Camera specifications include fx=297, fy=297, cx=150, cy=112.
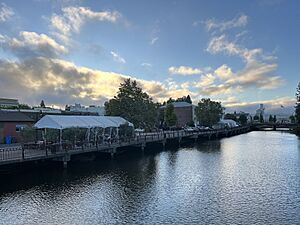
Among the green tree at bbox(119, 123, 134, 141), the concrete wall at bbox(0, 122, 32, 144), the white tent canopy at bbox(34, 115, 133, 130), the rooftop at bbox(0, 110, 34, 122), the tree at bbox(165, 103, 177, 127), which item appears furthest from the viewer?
the tree at bbox(165, 103, 177, 127)

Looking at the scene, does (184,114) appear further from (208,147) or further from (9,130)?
(9,130)

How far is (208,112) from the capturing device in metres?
110

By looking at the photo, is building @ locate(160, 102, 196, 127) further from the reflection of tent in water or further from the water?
the water

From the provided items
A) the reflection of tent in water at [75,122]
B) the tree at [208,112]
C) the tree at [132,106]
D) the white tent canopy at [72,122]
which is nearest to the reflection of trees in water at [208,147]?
the tree at [132,106]

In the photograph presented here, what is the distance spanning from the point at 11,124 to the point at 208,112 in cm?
7782

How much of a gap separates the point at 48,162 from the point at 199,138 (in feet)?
187

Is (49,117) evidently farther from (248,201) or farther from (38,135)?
(248,201)

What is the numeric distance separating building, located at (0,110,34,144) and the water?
1660cm

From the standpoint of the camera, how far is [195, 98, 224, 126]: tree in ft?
362

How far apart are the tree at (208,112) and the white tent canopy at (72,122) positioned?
67.0m

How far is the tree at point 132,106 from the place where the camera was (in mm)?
61156

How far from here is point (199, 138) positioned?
8425cm

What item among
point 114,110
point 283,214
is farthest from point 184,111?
point 283,214

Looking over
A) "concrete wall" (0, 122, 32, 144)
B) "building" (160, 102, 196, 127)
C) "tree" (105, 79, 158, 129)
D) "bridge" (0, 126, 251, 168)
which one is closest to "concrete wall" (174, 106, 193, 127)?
"building" (160, 102, 196, 127)
